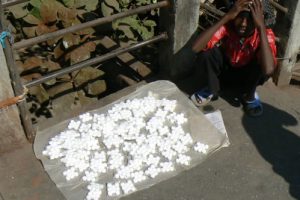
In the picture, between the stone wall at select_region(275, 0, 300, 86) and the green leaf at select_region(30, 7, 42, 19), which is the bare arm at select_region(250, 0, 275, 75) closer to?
the stone wall at select_region(275, 0, 300, 86)

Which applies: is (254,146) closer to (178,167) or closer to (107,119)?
(178,167)

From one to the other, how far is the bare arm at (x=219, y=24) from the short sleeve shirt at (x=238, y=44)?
7 cm

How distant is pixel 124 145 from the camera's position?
331cm

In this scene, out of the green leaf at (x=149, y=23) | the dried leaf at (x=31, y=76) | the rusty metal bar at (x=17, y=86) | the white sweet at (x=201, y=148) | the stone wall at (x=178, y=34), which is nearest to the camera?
the rusty metal bar at (x=17, y=86)

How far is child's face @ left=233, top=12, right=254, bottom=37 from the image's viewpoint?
3.32 meters

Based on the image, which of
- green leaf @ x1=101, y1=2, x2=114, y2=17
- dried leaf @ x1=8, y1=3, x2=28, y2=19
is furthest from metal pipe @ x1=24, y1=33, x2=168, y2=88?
dried leaf @ x1=8, y1=3, x2=28, y2=19

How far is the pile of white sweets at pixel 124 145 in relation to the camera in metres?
3.12

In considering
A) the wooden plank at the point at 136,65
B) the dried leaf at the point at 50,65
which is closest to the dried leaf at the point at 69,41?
the dried leaf at the point at 50,65

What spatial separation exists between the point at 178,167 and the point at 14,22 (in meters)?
2.13

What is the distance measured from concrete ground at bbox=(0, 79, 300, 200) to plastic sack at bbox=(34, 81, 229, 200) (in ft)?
0.13

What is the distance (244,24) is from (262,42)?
0.18 metres

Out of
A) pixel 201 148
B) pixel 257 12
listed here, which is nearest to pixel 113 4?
pixel 257 12

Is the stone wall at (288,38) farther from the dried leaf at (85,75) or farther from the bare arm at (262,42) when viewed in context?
the dried leaf at (85,75)

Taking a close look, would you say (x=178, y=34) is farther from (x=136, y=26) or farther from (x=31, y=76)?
(x=31, y=76)
